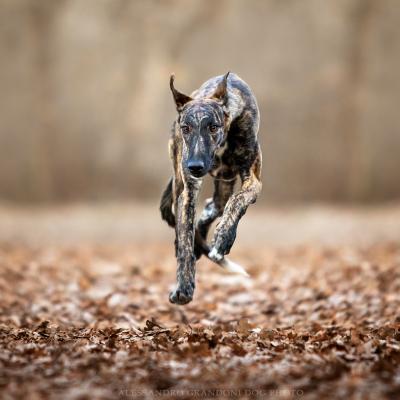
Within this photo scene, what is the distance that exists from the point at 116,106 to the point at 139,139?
124 centimetres

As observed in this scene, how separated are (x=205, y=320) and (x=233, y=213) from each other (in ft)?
6.98

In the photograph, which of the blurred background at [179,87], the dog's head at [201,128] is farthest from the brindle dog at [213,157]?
the blurred background at [179,87]

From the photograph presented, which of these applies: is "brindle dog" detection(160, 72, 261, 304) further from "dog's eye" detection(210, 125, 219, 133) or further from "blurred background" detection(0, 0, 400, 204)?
"blurred background" detection(0, 0, 400, 204)

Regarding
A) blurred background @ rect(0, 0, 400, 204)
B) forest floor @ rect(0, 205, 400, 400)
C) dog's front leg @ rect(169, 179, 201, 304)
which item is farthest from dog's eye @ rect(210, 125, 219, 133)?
blurred background @ rect(0, 0, 400, 204)

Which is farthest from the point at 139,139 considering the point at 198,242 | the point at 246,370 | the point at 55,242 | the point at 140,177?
the point at 246,370

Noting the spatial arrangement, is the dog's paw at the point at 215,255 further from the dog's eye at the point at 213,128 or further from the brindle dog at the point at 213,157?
the dog's eye at the point at 213,128

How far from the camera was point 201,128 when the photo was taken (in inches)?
203

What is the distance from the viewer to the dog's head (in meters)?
5.05

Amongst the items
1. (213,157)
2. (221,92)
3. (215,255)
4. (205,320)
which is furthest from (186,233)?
(205,320)

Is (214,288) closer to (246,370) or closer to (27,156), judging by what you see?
(246,370)

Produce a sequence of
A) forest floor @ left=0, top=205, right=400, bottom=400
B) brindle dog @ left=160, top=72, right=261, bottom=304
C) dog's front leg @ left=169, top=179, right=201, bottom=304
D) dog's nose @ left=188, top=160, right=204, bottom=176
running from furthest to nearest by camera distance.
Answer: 1. dog's front leg @ left=169, top=179, right=201, bottom=304
2. brindle dog @ left=160, top=72, right=261, bottom=304
3. dog's nose @ left=188, top=160, right=204, bottom=176
4. forest floor @ left=0, top=205, right=400, bottom=400

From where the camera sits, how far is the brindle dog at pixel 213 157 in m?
5.18

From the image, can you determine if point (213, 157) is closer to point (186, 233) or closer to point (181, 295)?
→ point (186, 233)

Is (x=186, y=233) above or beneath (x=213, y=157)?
beneath
